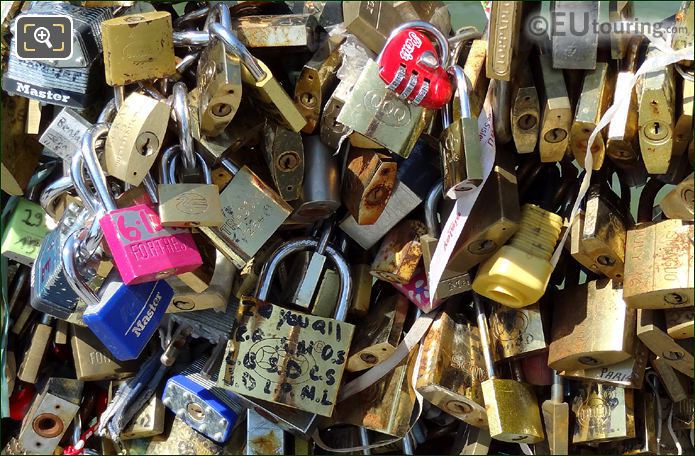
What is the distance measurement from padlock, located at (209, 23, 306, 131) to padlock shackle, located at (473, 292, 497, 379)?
576mm

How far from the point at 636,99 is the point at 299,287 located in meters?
0.83

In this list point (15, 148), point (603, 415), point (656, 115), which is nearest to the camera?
point (656, 115)

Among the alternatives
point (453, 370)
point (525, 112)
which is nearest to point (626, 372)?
point (453, 370)

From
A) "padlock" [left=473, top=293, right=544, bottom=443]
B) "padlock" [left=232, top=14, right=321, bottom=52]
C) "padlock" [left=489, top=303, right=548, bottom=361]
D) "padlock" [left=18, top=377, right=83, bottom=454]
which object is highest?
"padlock" [left=232, top=14, right=321, bottom=52]

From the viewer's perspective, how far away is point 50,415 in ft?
8.25

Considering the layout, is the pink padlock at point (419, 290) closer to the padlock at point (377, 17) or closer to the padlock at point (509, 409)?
the padlock at point (509, 409)

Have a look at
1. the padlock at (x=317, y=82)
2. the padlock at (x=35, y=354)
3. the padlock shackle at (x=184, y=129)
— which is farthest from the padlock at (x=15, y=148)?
the padlock at (x=317, y=82)

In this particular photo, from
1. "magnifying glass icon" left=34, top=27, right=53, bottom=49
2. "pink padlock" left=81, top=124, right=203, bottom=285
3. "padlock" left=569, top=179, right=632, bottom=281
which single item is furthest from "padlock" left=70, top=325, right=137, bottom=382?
"padlock" left=569, top=179, right=632, bottom=281

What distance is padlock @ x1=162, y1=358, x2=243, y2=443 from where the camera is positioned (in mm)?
2365

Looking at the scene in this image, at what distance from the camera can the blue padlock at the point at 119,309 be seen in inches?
82.3

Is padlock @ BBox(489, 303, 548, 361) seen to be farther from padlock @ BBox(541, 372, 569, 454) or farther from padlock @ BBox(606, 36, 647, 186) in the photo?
padlock @ BBox(606, 36, 647, 186)

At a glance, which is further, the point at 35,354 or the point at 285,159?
the point at 35,354

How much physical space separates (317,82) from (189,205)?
39 cm

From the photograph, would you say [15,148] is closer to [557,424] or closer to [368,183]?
[368,183]
